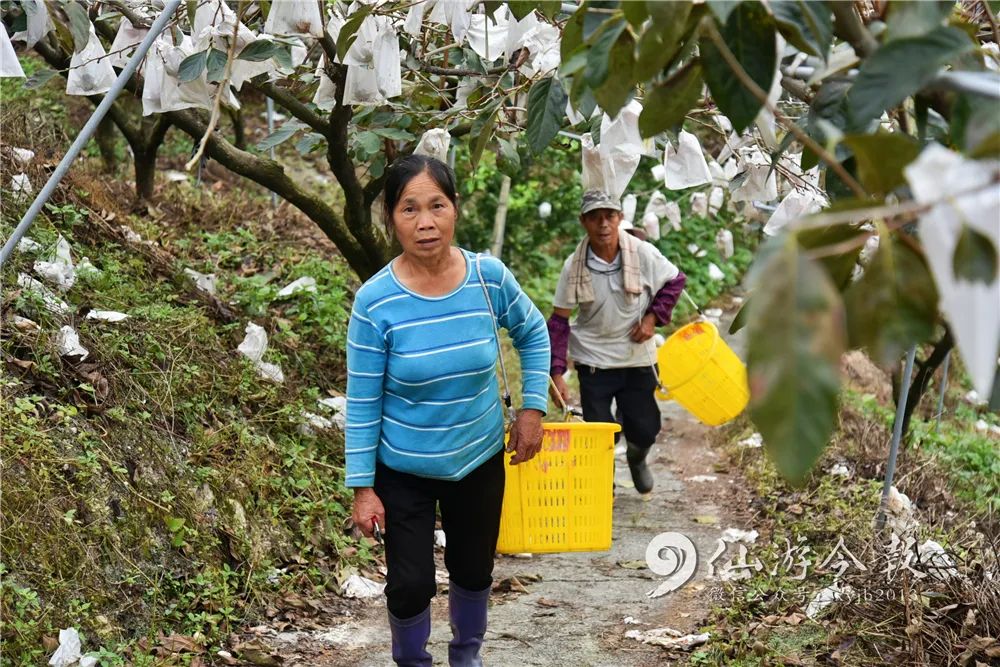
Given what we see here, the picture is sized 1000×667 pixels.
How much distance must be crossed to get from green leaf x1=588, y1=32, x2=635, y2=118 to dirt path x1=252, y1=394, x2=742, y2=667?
2.56 meters

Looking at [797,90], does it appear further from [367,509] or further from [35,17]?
[35,17]

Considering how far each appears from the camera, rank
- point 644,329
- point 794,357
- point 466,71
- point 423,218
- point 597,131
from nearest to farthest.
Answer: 1. point 794,357
2. point 423,218
3. point 597,131
4. point 466,71
5. point 644,329

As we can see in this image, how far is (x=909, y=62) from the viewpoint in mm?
1355

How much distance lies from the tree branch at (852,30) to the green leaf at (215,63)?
1.82 meters

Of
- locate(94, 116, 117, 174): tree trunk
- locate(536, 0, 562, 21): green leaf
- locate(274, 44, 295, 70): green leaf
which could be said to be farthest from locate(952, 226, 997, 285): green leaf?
locate(94, 116, 117, 174): tree trunk

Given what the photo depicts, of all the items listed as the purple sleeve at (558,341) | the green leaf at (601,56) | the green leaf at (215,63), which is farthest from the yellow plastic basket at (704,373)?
the green leaf at (601,56)

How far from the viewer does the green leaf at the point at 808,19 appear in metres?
1.48

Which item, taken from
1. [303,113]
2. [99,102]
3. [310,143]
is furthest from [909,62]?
[99,102]

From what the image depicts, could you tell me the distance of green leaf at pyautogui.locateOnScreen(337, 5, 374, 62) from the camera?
112 inches

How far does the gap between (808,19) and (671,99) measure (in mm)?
282

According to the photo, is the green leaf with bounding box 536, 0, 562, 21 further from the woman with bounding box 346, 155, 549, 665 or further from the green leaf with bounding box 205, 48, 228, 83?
the green leaf with bounding box 205, 48, 228, 83

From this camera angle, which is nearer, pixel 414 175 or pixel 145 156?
pixel 414 175

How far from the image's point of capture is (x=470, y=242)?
10570mm

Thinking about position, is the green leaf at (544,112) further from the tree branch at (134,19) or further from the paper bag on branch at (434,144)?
the tree branch at (134,19)
